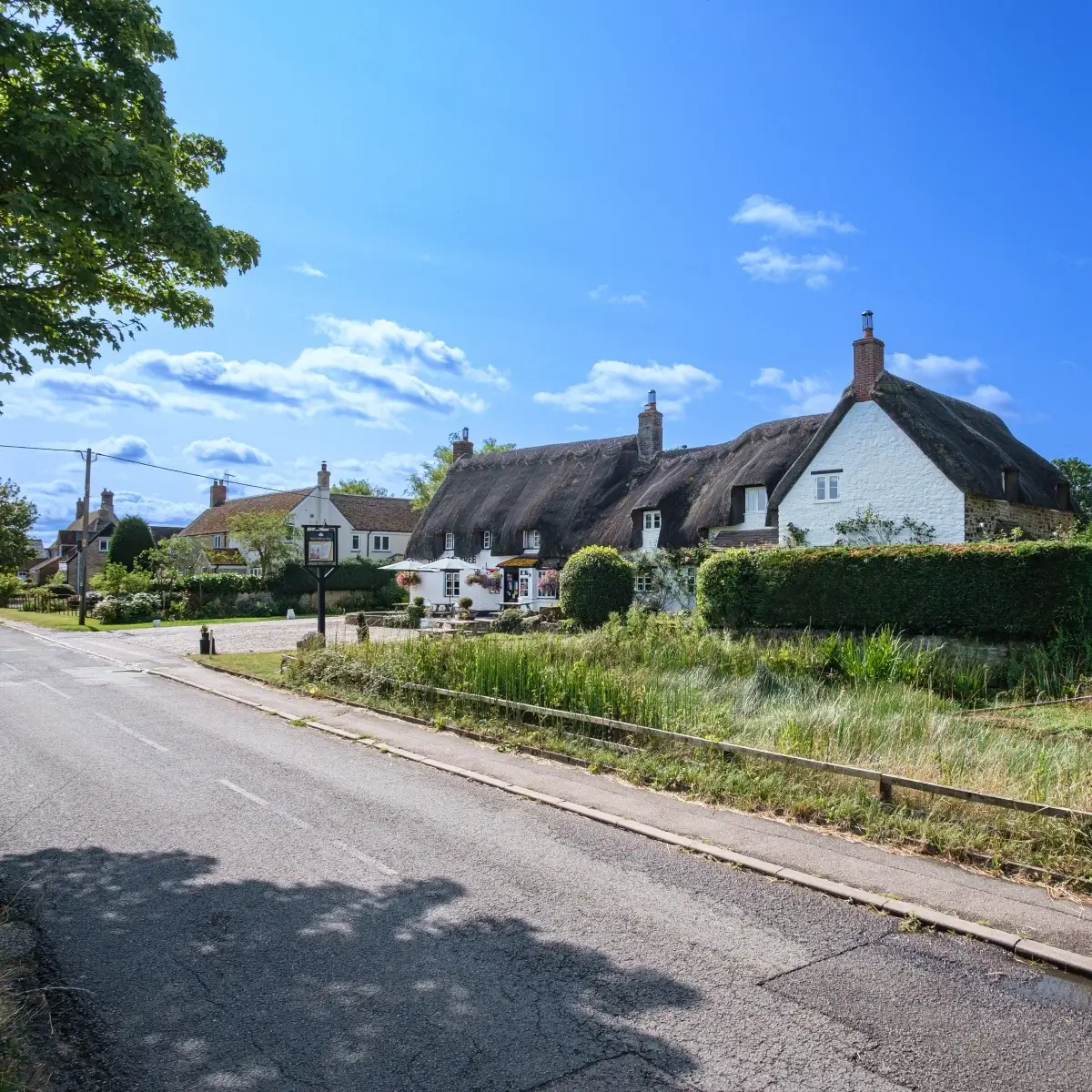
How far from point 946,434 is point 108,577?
39389 mm

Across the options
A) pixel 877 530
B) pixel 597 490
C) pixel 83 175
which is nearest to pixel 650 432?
pixel 597 490

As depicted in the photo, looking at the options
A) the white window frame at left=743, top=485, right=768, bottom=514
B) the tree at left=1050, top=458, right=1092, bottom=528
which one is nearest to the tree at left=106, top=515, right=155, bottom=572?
the white window frame at left=743, top=485, right=768, bottom=514

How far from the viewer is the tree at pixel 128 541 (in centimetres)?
5606

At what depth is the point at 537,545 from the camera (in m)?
38.8

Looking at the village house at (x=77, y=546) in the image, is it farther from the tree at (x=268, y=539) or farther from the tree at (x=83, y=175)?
the tree at (x=83, y=175)

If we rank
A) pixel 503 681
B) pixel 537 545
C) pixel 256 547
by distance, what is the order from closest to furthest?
pixel 503 681, pixel 537 545, pixel 256 547

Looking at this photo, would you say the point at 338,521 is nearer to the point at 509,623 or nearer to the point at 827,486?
the point at 509,623

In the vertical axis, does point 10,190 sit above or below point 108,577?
above

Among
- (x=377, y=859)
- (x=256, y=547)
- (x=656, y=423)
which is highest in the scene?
(x=656, y=423)

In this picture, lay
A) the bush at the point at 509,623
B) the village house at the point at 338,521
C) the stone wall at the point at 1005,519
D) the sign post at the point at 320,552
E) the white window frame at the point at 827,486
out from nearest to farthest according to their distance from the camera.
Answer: the sign post at the point at 320,552 < the stone wall at the point at 1005,519 < the bush at the point at 509,623 < the white window frame at the point at 827,486 < the village house at the point at 338,521

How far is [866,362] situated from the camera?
88.5 feet

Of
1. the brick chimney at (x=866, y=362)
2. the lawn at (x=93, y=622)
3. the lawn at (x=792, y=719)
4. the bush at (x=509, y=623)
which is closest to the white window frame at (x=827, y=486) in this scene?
the brick chimney at (x=866, y=362)

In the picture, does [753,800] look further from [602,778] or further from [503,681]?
[503,681]

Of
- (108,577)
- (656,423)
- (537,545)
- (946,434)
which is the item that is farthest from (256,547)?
(946,434)
